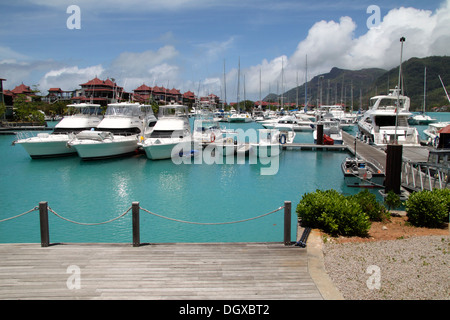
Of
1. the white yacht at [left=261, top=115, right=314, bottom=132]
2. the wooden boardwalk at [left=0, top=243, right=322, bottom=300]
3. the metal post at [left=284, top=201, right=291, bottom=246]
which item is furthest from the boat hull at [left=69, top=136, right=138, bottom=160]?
the white yacht at [left=261, top=115, right=314, bottom=132]

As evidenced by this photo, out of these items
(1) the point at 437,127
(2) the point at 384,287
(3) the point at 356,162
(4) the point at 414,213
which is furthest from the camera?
(1) the point at 437,127

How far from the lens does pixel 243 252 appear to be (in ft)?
24.8

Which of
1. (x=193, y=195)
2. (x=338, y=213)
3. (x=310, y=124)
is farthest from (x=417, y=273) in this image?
(x=310, y=124)

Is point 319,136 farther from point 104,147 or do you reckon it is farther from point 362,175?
point 104,147

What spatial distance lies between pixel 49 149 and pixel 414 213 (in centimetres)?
3214

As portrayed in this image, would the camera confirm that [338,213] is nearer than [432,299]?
No

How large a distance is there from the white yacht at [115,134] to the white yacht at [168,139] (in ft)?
5.77

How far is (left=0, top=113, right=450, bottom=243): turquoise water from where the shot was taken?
14406 mm

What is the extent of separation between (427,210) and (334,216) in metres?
2.93

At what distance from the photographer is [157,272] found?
262 inches

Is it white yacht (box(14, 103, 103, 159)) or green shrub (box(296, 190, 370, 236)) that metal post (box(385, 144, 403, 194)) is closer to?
green shrub (box(296, 190, 370, 236))

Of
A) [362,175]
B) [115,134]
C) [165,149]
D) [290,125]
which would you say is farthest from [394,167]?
[290,125]

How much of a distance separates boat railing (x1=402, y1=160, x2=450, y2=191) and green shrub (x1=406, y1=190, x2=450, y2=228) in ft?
19.2

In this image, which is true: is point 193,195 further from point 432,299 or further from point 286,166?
point 432,299
